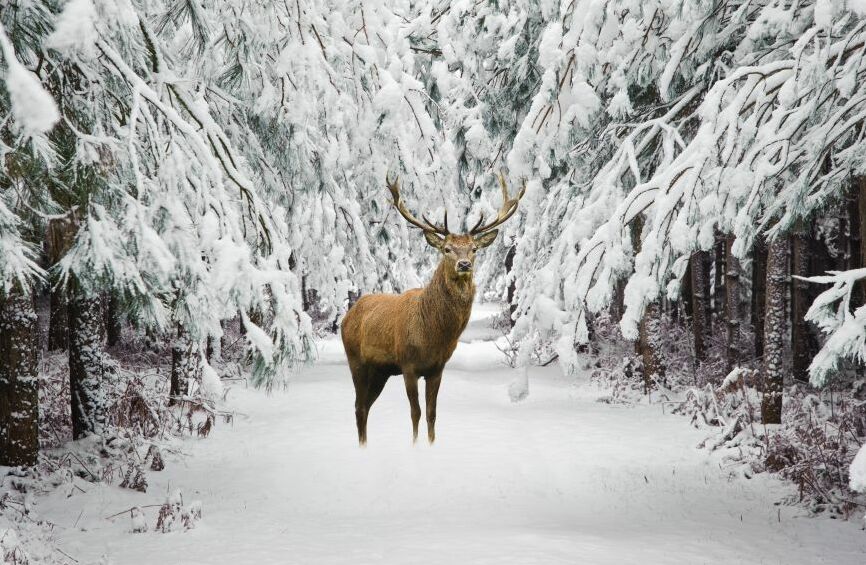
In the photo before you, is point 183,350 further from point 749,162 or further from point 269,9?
point 749,162

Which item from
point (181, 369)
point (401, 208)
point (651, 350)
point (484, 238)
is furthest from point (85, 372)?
point (651, 350)

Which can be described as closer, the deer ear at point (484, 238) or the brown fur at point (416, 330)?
the deer ear at point (484, 238)

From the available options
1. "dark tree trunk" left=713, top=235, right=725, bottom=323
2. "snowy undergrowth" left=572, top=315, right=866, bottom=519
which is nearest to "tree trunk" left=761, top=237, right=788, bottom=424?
"snowy undergrowth" left=572, top=315, right=866, bottom=519

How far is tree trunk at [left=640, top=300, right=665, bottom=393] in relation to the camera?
12.1 metres

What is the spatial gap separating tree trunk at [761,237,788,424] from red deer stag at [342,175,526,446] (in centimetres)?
429

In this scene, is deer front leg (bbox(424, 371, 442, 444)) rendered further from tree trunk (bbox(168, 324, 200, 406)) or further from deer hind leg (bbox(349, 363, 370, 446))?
tree trunk (bbox(168, 324, 200, 406))

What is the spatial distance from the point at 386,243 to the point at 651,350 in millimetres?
5045

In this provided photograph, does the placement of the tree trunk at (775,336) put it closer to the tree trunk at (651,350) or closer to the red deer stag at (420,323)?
the tree trunk at (651,350)

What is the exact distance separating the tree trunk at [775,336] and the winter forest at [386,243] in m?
0.03

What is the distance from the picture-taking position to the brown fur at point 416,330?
621 centimetres

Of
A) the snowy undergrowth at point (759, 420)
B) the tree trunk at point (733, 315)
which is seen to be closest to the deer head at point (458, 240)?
the snowy undergrowth at point (759, 420)

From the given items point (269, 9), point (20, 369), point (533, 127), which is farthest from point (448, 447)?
point (269, 9)

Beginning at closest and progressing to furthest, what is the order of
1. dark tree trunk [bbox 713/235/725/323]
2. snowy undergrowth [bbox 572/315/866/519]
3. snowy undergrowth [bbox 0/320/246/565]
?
snowy undergrowth [bbox 0/320/246/565]
snowy undergrowth [bbox 572/315/866/519]
dark tree trunk [bbox 713/235/725/323]

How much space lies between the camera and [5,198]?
378 centimetres
